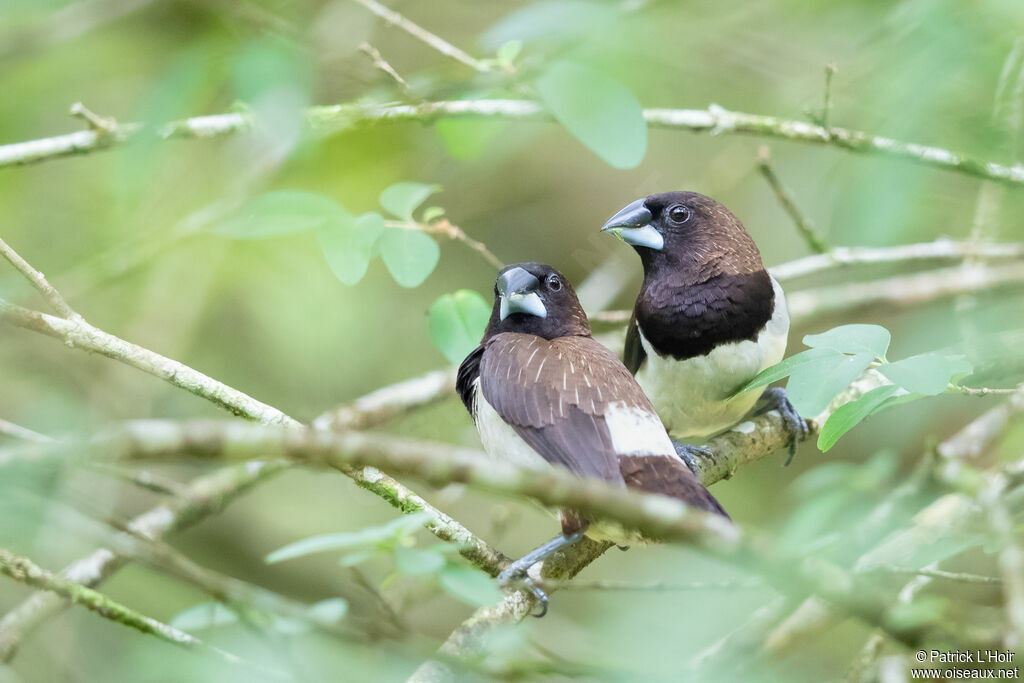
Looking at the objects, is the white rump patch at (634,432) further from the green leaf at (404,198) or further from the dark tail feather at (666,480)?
the green leaf at (404,198)

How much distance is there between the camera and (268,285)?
5.64m

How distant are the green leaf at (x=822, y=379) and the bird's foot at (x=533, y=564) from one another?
2.70 feet

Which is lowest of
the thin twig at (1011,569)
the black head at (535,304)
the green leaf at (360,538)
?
the thin twig at (1011,569)

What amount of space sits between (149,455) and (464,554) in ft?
4.62

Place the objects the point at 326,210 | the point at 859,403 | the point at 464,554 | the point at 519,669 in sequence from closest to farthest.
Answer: the point at 519,669, the point at 859,403, the point at 464,554, the point at 326,210

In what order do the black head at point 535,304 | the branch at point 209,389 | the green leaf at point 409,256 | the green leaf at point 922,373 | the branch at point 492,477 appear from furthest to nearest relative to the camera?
the black head at point 535,304 < the green leaf at point 409,256 < the branch at point 209,389 < the green leaf at point 922,373 < the branch at point 492,477

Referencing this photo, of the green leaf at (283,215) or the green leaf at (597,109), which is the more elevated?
the green leaf at (283,215)

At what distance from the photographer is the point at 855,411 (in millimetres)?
2152

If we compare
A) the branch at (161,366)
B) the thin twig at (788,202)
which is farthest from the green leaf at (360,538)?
the thin twig at (788,202)

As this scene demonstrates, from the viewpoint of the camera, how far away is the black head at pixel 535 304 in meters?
3.31

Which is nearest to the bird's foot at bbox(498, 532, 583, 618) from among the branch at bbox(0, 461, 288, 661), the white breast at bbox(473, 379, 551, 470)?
the white breast at bbox(473, 379, 551, 470)

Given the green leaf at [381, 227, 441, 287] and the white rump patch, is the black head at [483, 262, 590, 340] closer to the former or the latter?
the green leaf at [381, 227, 441, 287]

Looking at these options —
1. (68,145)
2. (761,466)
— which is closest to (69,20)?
(68,145)

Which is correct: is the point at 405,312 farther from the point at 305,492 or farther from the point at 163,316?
the point at 163,316
